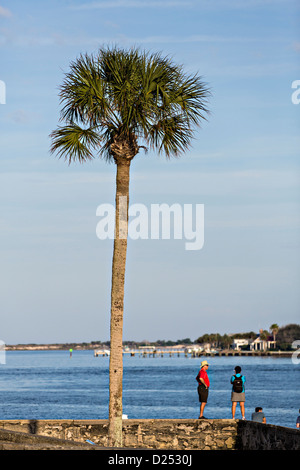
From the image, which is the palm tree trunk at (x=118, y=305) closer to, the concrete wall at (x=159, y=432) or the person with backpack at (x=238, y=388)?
the concrete wall at (x=159, y=432)

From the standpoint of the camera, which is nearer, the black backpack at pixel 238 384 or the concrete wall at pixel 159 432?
the concrete wall at pixel 159 432

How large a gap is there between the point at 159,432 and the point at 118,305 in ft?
14.9

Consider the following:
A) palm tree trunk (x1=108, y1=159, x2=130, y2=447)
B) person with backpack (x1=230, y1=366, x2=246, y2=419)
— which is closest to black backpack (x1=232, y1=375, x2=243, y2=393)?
person with backpack (x1=230, y1=366, x2=246, y2=419)

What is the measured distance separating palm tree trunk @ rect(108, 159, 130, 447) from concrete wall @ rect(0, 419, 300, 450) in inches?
102

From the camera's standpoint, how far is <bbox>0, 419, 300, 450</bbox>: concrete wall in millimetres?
19531

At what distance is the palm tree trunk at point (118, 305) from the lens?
16.9 m

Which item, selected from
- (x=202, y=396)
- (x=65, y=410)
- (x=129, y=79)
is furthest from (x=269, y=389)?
(x=129, y=79)

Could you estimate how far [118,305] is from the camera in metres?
17.1

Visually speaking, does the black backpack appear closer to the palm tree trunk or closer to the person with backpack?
the person with backpack

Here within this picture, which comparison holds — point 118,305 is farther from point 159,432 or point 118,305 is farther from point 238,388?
point 238,388

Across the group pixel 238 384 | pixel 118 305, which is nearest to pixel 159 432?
pixel 238 384

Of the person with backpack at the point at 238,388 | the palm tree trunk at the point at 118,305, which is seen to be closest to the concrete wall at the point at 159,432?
the person with backpack at the point at 238,388

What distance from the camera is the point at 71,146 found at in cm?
1844

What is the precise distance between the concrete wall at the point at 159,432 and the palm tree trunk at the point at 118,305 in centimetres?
258
